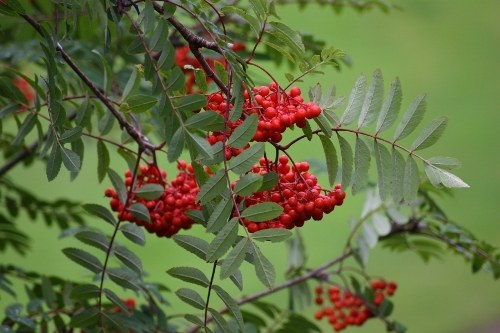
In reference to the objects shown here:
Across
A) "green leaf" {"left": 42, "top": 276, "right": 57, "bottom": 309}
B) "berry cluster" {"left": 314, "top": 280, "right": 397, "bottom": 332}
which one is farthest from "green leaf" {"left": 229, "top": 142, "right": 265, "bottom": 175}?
"berry cluster" {"left": 314, "top": 280, "right": 397, "bottom": 332}

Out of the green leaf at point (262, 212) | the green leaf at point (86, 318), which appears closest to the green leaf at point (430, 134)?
the green leaf at point (262, 212)

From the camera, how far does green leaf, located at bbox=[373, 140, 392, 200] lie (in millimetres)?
1117

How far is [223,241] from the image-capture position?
104 centimetres

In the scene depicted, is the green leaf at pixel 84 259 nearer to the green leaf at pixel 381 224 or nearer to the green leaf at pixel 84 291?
the green leaf at pixel 84 291

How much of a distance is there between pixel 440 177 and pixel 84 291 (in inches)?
23.2

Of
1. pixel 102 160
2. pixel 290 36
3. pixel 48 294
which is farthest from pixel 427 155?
pixel 290 36

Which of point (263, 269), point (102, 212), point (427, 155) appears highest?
point (427, 155)

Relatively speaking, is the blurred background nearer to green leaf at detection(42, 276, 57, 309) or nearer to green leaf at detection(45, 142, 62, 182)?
green leaf at detection(42, 276, 57, 309)

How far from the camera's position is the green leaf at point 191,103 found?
1070mm

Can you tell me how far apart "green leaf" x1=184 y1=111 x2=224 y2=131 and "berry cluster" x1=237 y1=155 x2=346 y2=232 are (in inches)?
3.3

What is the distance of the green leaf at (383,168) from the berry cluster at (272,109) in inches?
5.3

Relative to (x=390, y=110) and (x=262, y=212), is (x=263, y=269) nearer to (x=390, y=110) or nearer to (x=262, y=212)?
(x=262, y=212)

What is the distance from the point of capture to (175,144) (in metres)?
1.06

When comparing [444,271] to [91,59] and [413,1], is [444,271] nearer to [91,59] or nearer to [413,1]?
[413,1]
